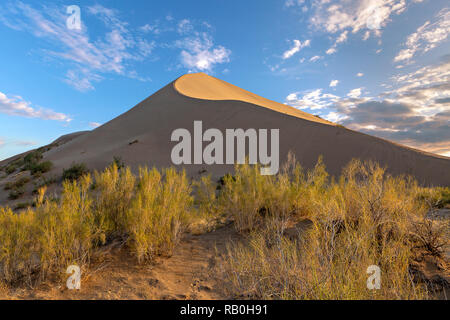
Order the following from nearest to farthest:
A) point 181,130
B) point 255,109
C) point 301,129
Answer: point 301,129 < point 181,130 < point 255,109

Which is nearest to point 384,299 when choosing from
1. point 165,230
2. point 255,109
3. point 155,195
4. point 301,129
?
point 165,230

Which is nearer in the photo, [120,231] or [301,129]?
[120,231]

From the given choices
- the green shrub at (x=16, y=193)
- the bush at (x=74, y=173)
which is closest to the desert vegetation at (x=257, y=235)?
the green shrub at (x=16, y=193)

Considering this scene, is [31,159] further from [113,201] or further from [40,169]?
[113,201]

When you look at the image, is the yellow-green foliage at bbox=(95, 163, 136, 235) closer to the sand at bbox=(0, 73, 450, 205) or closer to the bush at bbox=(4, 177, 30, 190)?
the sand at bbox=(0, 73, 450, 205)

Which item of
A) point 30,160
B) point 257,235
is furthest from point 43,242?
point 30,160

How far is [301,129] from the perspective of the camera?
18.2m

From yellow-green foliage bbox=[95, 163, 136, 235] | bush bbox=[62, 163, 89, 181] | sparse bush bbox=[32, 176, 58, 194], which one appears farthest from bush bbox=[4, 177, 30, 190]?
yellow-green foliage bbox=[95, 163, 136, 235]

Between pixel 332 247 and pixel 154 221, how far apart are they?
8.40 feet

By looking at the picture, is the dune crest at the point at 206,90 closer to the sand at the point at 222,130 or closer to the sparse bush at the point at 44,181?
the sand at the point at 222,130

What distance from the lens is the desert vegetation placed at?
2021 mm

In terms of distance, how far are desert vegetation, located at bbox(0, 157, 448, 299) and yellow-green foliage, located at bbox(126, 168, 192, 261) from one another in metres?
0.02

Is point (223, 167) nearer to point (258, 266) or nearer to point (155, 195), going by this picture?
point (155, 195)
